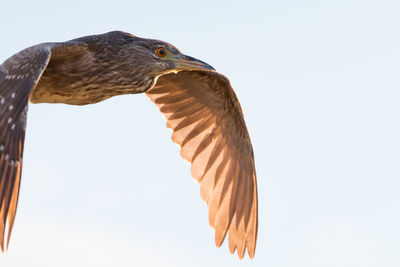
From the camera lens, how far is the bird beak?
905 centimetres

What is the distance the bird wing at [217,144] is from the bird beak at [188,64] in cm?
125

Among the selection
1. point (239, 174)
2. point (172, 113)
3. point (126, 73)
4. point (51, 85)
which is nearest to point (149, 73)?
point (126, 73)

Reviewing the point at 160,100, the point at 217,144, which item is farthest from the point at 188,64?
the point at 217,144

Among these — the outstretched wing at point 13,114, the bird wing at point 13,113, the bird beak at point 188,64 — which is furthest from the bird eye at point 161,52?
the outstretched wing at point 13,114

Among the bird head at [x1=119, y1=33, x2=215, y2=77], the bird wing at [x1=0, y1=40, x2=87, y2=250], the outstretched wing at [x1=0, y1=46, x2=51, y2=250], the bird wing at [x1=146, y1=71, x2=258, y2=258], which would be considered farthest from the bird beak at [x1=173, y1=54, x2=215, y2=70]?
the outstretched wing at [x1=0, y1=46, x2=51, y2=250]

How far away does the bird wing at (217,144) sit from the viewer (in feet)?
34.4

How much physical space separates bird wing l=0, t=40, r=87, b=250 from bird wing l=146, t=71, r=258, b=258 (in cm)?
281

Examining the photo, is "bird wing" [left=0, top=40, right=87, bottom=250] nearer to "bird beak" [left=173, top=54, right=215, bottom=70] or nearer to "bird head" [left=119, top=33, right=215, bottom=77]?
"bird head" [left=119, top=33, right=215, bottom=77]

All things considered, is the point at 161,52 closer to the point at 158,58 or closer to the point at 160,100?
the point at 158,58

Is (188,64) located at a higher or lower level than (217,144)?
higher

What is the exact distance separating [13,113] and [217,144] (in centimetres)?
428

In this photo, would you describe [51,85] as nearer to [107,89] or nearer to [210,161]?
[107,89]

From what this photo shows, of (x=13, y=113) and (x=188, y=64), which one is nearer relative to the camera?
(x=13, y=113)

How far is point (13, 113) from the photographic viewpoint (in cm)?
711
